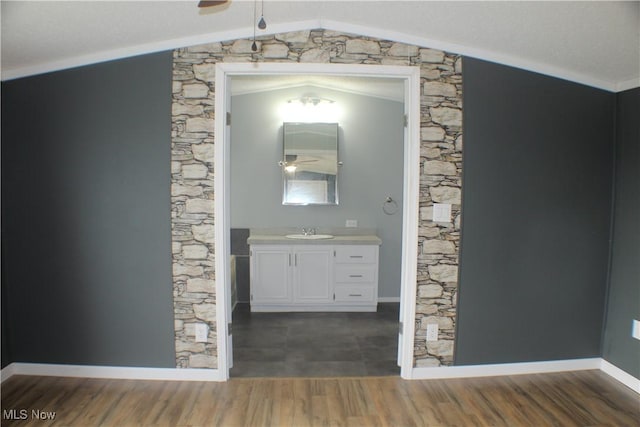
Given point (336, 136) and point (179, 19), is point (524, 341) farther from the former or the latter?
point (179, 19)

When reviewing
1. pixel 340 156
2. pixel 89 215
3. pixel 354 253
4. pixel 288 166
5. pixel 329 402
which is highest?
pixel 340 156

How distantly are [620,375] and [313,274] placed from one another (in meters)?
2.80

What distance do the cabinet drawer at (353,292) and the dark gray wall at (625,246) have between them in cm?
218

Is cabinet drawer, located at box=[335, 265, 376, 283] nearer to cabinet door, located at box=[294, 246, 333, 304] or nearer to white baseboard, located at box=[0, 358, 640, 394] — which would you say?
cabinet door, located at box=[294, 246, 333, 304]

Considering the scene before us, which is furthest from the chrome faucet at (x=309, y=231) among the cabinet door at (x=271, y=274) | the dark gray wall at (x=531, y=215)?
the dark gray wall at (x=531, y=215)

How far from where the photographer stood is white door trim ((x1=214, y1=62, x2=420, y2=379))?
2.70 meters

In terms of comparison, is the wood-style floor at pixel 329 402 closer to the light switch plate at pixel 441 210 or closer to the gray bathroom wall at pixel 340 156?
the light switch plate at pixel 441 210

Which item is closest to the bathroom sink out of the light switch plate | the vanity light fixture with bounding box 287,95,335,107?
the vanity light fixture with bounding box 287,95,335,107

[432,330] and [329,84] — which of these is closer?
[432,330]

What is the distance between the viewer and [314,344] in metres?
3.49

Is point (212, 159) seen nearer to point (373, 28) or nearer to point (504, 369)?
point (373, 28)

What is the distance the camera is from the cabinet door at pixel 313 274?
4.27 m

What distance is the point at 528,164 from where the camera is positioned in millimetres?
2834

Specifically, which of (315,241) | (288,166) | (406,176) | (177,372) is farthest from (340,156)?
(177,372)
